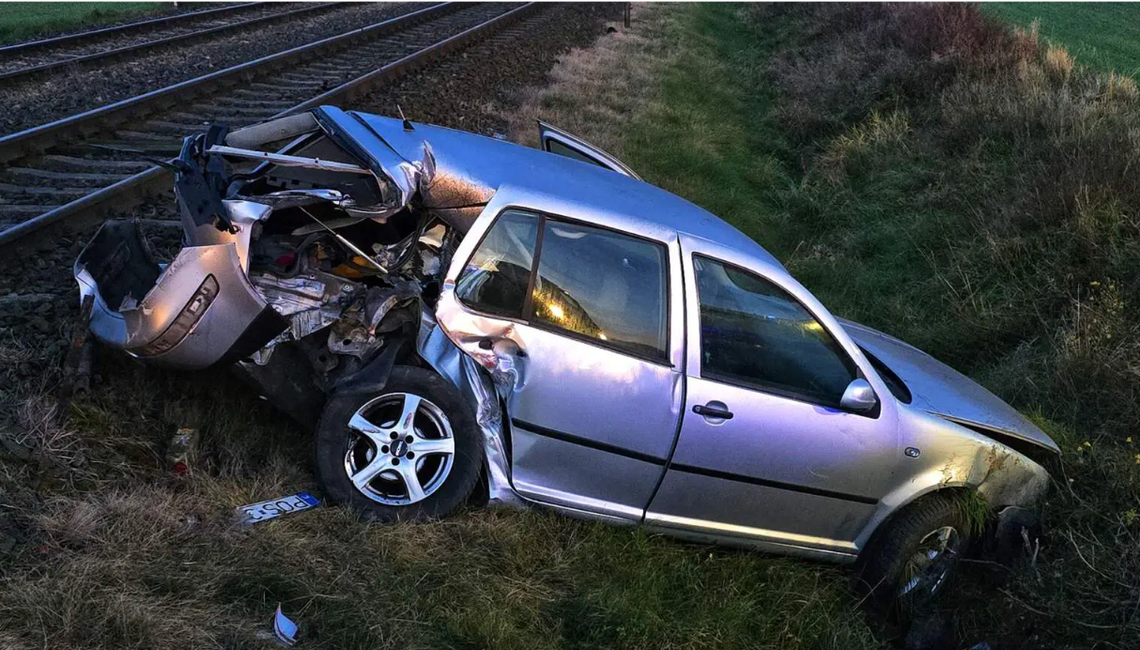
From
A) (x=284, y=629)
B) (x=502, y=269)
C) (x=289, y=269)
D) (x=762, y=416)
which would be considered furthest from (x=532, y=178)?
(x=284, y=629)

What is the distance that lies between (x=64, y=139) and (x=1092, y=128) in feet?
32.6

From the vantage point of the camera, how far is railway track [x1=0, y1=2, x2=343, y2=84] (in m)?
11.8

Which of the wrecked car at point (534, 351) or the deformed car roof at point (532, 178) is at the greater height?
the deformed car roof at point (532, 178)

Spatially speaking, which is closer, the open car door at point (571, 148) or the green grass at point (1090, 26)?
the open car door at point (571, 148)

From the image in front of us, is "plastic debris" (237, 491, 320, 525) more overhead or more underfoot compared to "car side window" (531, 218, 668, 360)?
more underfoot

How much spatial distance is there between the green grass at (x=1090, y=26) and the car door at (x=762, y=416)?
1369cm

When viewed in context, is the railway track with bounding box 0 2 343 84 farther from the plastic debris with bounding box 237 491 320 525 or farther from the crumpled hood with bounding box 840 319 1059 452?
the crumpled hood with bounding box 840 319 1059 452

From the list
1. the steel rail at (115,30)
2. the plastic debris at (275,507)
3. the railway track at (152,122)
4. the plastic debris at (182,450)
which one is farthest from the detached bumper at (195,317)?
the steel rail at (115,30)

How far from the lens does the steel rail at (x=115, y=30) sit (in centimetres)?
1283

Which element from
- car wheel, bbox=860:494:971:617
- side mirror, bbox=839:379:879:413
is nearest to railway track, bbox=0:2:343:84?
side mirror, bbox=839:379:879:413

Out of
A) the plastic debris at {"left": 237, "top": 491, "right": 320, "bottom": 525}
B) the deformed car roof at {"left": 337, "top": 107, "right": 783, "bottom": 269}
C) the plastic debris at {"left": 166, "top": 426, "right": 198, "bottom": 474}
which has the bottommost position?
the plastic debris at {"left": 237, "top": 491, "right": 320, "bottom": 525}

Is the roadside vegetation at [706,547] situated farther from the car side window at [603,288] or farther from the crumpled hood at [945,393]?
the car side window at [603,288]

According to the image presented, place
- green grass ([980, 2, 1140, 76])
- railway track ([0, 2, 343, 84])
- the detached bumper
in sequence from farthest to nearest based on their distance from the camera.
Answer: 1. green grass ([980, 2, 1140, 76])
2. railway track ([0, 2, 343, 84])
3. the detached bumper

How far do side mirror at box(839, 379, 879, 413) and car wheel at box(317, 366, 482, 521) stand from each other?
68.4 inches
